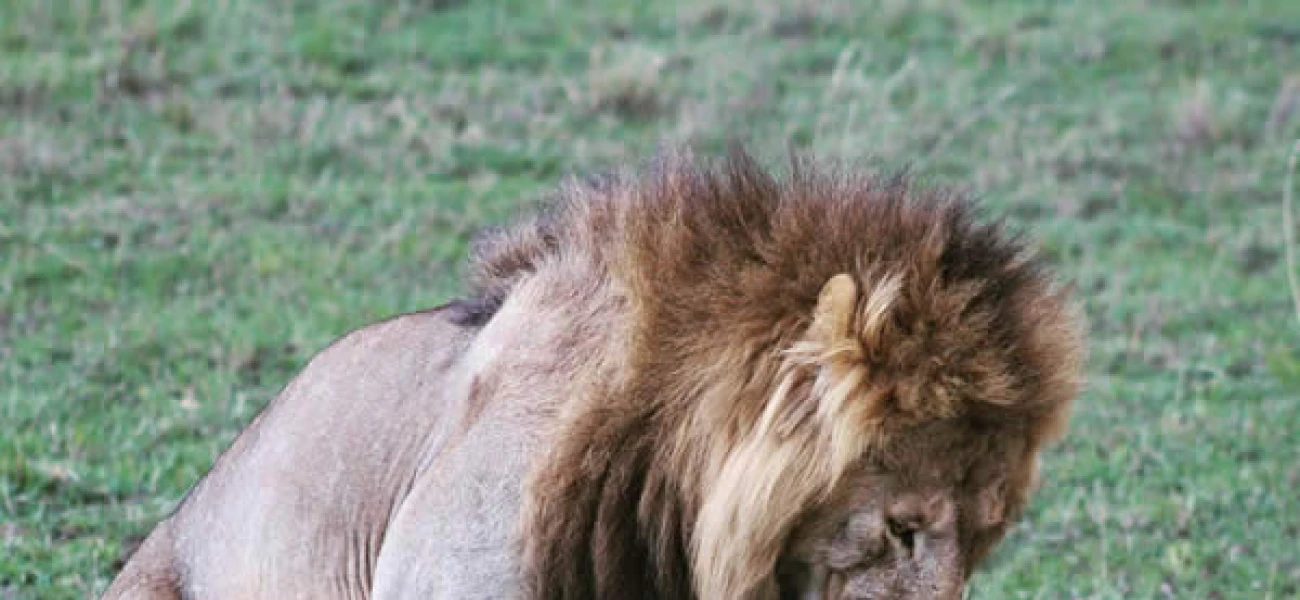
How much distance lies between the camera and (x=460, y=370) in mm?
4133

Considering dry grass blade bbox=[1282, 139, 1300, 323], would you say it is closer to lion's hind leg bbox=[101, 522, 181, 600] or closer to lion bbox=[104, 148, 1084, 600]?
lion bbox=[104, 148, 1084, 600]

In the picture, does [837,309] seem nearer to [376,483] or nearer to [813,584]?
[813,584]

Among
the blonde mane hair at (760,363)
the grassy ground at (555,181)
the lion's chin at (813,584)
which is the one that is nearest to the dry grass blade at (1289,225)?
the grassy ground at (555,181)

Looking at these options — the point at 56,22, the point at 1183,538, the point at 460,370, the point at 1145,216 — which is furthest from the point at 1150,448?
the point at 56,22

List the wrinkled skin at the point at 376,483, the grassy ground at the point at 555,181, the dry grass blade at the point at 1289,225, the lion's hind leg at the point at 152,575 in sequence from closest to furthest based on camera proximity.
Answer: the wrinkled skin at the point at 376,483 → the lion's hind leg at the point at 152,575 → the grassy ground at the point at 555,181 → the dry grass blade at the point at 1289,225

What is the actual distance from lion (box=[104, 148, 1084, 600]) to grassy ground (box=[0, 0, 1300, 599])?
1.75 metres

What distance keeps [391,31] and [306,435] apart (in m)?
5.84

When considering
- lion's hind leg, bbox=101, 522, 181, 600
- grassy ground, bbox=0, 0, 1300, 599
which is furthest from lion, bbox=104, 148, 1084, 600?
grassy ground, bbox=0, 0, 1300, 599

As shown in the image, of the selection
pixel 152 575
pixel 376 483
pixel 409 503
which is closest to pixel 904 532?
pixel 409 503

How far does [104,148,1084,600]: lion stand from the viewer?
3648mm

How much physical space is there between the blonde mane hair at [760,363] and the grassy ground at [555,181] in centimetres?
179

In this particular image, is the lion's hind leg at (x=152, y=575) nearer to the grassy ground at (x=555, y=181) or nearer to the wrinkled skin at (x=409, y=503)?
the wrinkled skin at (x=409, y=503)

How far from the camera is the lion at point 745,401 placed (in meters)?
3.65

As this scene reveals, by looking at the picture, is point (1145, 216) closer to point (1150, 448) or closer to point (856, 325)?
point (1150, 448)
